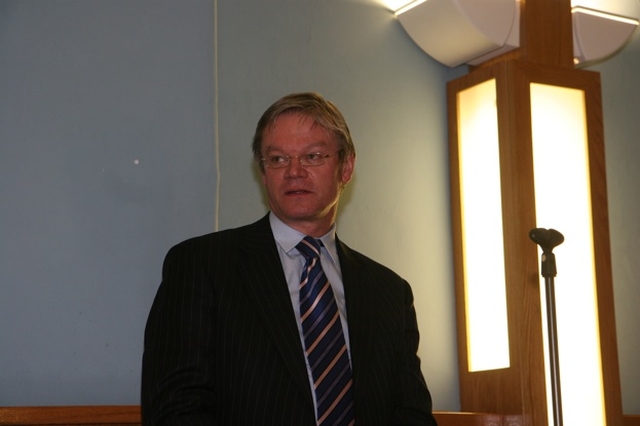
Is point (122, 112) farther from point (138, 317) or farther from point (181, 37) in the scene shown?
point (138, 317)

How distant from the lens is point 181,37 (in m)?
3.66

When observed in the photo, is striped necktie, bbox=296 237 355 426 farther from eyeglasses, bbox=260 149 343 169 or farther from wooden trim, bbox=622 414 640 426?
wooden trim, bbox=622 414 640 426

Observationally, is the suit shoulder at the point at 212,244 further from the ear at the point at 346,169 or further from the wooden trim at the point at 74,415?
the wooden trim at the point at 74,415

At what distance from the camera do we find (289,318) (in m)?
2.81

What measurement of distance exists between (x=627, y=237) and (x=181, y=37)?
209cm

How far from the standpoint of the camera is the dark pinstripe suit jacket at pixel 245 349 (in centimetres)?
267

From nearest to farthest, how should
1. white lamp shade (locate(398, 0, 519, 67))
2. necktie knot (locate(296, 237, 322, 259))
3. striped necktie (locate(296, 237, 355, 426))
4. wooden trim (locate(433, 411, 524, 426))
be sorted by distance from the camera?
striped necktie (locate(296, 237, 355, 426)) < necktie knot (locate(296, 237, 322, 259)) < wooden trim (locate(433, 411, 524, 426)) < white lamp shade (locate(398, 0, 519, 67))

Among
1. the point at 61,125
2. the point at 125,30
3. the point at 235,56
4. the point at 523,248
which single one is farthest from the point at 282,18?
the point at 523,248

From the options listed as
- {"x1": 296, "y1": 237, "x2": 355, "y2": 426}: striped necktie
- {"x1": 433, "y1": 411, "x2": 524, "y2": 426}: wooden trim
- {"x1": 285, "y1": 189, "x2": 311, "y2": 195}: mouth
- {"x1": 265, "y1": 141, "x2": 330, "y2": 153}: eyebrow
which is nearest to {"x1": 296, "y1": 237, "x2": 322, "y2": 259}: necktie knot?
{"x1": 296, "y1": 237, "x2": 355, "y2": 426}: striped necktie

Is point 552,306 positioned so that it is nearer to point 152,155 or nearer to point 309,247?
point 309,247

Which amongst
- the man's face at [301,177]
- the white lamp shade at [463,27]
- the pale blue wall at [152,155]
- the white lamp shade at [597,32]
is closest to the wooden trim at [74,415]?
the pale blue wall at [152,155]

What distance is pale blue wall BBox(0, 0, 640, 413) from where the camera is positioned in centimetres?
331

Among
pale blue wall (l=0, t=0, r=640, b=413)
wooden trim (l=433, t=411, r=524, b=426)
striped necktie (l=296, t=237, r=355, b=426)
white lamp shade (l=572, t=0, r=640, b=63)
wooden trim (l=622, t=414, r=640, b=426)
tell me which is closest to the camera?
striped necktie (l=296, t=237, r=355, b=426)

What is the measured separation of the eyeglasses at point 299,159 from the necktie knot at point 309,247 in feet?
0.72
